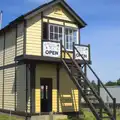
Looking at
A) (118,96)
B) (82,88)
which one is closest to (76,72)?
(82,88)

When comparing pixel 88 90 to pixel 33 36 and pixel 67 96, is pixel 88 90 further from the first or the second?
pixel 33 36

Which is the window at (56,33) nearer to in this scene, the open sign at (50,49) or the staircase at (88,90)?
the open sign at (50,49)

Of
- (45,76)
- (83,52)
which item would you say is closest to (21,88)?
(45,76)

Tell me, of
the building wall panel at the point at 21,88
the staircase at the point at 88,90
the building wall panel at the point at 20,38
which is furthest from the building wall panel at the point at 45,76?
the building wall panel at the point at 20,38

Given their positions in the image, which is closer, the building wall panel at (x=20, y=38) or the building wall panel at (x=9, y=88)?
the building wall panel at (x=20, y=38)

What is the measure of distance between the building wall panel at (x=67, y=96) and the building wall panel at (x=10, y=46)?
3.75 meters

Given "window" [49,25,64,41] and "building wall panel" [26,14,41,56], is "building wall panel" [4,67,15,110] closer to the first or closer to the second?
"building wall panel" [26,14,41,56]

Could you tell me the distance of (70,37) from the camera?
23547 mm

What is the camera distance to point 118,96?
5078cm

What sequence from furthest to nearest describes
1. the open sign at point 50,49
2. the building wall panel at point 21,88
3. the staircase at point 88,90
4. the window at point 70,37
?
the window at point 70,37 < the building wall panel at point 21,88 < the open sign at point 50,49 < the staircase at point 88,90

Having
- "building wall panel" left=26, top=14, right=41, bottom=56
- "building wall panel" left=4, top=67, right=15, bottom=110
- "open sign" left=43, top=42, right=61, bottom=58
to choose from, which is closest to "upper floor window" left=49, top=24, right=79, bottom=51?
"building wall panel" left=26, top=14, right=41, bottom=56

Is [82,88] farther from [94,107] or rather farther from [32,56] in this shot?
[32,56]

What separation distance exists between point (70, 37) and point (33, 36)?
333cm

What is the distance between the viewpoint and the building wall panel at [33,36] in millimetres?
21094
